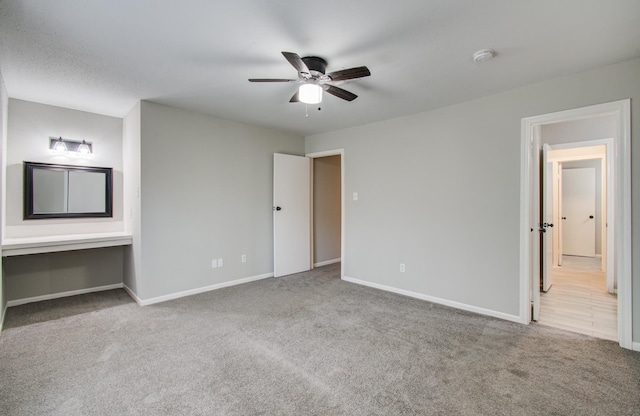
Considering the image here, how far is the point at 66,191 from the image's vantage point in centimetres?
380

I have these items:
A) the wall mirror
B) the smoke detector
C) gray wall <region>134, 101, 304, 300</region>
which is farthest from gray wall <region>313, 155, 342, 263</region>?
the smoke detector

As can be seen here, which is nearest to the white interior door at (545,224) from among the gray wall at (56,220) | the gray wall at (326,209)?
the gray wall at (326,209)

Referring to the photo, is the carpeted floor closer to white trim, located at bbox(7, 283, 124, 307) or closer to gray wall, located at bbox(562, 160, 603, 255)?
white trim, located at bbox(7, 283, 124, 307)

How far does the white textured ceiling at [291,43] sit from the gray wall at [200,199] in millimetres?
660

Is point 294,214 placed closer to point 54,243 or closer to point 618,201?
point 54,243

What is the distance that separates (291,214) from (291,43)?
10.4ft

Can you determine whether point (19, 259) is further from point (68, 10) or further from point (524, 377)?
point (524, 377)

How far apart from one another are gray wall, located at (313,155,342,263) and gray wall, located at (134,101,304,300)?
1013 mm

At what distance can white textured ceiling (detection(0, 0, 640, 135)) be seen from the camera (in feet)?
5.92

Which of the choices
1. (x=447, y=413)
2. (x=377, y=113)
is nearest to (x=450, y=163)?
(x=377, y=113)

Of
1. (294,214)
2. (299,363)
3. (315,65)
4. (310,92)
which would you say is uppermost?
(315,65)

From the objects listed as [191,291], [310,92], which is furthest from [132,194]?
[310,92]

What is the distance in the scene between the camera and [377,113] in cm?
386

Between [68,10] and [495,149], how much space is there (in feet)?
12.4
